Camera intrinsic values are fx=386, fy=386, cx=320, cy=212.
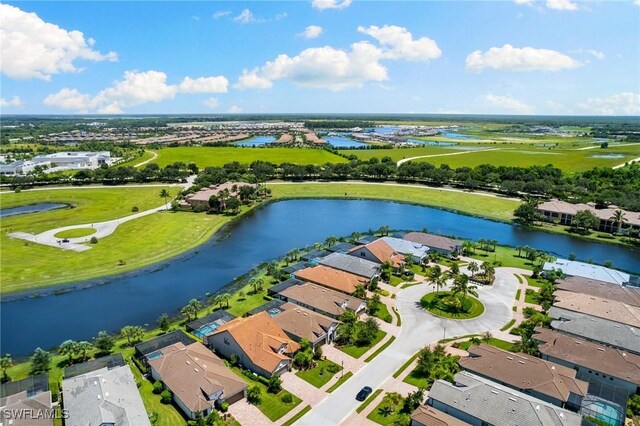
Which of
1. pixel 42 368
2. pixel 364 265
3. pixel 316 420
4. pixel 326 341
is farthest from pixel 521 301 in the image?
pixel 42 368

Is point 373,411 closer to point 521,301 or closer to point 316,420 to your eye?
point 316,420

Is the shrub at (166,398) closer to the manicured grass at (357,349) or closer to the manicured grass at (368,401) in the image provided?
the manicured grass at (368,401)

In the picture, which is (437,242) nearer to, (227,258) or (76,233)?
(227,258)

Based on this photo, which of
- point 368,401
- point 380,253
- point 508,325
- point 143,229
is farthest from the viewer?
point 143,229

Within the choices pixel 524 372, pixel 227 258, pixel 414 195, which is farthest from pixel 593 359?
pixel 414 195

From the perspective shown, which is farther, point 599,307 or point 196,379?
point 599,307

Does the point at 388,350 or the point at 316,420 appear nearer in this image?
the point at 316,420
